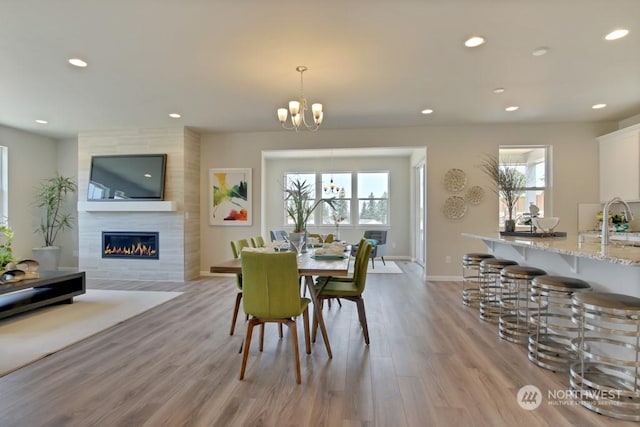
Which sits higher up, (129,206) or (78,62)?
(78,62)

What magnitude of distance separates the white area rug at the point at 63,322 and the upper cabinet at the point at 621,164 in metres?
6.82

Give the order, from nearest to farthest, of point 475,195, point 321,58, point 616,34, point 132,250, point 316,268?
point 316,268
point 616,34
point 321,58
point 475,195
point 132,250

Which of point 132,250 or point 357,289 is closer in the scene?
point 357,289

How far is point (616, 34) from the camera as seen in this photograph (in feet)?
8.56

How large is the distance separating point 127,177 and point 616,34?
671 cm

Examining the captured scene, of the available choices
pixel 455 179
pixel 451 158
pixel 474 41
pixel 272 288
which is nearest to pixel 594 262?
pixel 474 41

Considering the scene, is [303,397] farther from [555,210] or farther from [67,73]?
[555,210]

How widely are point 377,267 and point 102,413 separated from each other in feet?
18.1

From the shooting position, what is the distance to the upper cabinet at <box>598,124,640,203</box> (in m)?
4.48

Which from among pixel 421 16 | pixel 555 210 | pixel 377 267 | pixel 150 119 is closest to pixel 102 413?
pixel 421 16

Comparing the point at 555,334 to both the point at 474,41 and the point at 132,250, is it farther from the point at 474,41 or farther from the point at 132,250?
the point at 132,250

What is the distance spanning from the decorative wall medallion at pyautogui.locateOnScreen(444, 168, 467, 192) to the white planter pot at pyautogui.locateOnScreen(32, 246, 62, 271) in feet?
24.9

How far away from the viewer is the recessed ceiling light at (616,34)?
2566 millimetres

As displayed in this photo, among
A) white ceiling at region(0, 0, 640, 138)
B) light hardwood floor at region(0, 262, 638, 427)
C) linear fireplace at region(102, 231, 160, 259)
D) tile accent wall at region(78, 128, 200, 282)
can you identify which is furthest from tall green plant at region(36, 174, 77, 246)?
light hardwood floor at region(0, 262, 638, 427)
